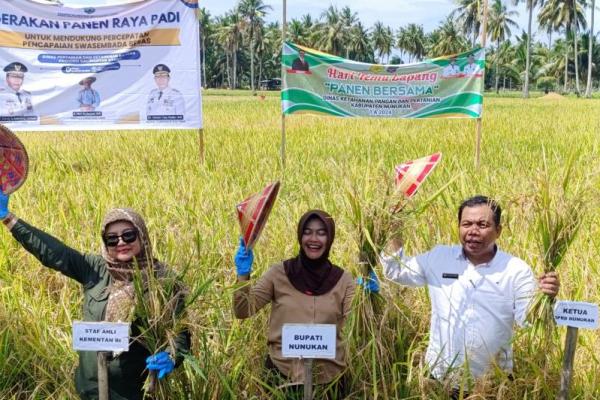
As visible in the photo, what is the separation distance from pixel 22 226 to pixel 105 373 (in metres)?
0.64

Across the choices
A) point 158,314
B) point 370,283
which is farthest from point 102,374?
point 370,283

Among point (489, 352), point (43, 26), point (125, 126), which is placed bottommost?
point (489, 352)

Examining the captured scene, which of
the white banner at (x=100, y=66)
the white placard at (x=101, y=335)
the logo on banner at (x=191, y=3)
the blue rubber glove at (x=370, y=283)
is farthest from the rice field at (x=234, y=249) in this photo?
the logo on banner at (x=191, y=3)

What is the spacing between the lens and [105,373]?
1632 mm

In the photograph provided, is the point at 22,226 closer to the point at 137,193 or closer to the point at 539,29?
the point at 137,193

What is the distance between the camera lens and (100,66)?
5.49 meters

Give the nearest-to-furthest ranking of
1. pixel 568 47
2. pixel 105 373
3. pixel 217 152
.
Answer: pixel 105 373, pixel 217 152, pixel 568 47

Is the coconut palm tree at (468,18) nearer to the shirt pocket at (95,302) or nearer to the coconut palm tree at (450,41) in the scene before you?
the coconut palm tree at (450,41)

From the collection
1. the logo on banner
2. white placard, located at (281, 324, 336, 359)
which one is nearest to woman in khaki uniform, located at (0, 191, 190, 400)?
white placard, located at (281, 324, 336, 359)

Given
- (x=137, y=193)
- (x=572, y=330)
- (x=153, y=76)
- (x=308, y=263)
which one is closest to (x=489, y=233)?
(x=572, y=330)

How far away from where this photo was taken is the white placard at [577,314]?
5.33 feet

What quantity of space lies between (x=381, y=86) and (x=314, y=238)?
4.04 metres

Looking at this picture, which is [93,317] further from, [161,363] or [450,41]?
[450,41]

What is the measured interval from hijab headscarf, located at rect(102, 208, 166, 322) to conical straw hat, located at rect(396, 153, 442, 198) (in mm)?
911
